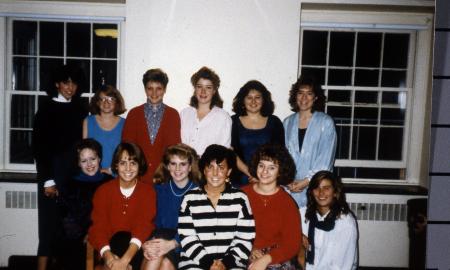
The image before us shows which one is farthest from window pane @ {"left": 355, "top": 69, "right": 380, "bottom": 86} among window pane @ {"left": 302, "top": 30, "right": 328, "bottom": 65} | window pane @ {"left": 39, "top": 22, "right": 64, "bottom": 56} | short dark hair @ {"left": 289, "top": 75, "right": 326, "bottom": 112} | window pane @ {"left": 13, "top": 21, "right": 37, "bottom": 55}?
window pane @ {"left": 13, "top": 21, "right": 37, "bottom": 55}

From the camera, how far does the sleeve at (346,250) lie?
1619 mm

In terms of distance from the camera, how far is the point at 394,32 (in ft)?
7.72

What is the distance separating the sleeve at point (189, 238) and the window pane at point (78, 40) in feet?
4.23

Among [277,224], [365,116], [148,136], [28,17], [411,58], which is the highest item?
[28,17]

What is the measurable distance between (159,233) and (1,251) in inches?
42.9

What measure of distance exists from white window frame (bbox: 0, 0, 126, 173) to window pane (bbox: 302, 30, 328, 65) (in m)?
1.11

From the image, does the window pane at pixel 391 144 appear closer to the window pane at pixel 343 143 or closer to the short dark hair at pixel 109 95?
the window pane at pixel 343 143

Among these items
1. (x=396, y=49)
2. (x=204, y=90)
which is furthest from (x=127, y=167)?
(x=396, y=49)

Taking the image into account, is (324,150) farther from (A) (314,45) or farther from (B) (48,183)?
(B) (48,183)

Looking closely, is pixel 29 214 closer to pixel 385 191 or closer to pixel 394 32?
pixel 385 191

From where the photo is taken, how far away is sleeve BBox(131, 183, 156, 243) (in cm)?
163

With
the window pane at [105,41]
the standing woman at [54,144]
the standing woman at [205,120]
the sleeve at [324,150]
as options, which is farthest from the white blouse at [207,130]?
the window pane at [105,41]

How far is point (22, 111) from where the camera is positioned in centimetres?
232

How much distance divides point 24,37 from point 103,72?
1.69 ft
